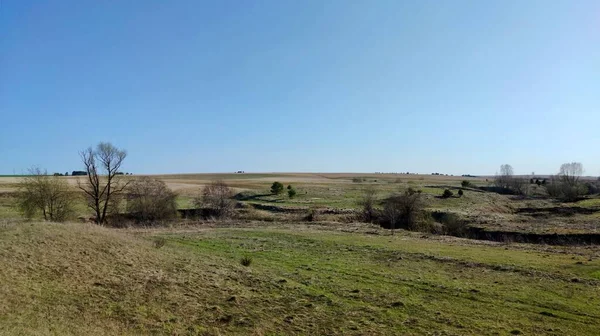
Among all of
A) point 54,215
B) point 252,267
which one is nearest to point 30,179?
point 54,215

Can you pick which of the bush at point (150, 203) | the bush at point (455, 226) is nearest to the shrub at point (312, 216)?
the bush at point (455, 226)

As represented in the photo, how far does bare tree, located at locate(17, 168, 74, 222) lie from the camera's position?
43000mm

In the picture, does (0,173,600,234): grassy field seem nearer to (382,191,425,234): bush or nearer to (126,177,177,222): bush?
(126,177,177,222): bush

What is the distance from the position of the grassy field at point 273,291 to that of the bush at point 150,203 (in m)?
32.2

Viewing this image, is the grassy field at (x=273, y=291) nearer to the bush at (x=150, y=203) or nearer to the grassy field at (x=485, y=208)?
the grassy field at (x=485, y=208)

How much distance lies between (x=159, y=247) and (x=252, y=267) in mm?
7200

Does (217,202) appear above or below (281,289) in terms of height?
above

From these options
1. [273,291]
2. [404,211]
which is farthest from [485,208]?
[273,291]

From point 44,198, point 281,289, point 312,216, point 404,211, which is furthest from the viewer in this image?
point 312,216

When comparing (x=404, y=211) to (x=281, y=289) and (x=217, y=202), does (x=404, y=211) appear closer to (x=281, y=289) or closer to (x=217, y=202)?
(x=217, y=202)

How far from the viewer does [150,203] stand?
55.9m

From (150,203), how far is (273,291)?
4383 centimetres

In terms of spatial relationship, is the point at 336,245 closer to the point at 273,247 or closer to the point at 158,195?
the point at 273,247

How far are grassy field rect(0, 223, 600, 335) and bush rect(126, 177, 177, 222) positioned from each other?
32.2 m
